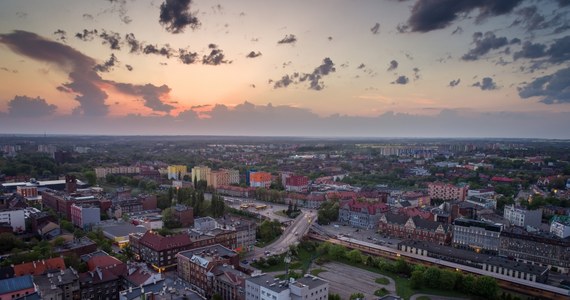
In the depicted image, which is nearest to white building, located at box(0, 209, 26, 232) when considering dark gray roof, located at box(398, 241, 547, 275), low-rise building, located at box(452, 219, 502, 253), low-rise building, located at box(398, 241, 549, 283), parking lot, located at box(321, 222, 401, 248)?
parking lot, located at box(321, 222, 401, 248)

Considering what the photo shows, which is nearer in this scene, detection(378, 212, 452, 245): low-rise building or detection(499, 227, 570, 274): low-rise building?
detection(499, 227, 570, 274): low-rise building

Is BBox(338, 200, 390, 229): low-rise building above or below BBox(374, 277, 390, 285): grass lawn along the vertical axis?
above

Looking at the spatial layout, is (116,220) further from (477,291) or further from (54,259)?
(477,291)

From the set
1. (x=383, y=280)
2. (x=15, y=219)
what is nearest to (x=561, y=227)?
(x=383, y=280)

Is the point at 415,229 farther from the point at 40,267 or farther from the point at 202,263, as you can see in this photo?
the point at 40,267

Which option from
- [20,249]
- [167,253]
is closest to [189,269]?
[167,253]

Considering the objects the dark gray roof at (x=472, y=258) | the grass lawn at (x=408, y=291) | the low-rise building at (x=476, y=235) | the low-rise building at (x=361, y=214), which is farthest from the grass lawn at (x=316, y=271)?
the low-rise building at (x=361, y=214)

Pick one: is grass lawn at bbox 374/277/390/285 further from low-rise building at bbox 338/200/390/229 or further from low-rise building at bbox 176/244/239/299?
low-rise building at bbox 338/200/390/229

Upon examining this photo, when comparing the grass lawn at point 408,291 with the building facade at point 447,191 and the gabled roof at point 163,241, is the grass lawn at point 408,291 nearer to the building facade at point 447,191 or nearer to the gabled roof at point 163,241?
the gabled roof at point 163,241
